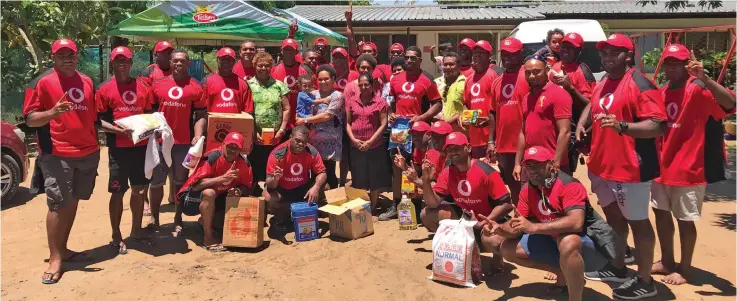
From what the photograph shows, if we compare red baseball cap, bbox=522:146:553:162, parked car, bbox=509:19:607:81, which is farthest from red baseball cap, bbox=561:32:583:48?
parked car, bbox=509:19:607:81

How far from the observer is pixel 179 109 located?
6145 millimetres

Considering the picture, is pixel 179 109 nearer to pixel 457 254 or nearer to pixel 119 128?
pixel 119 128

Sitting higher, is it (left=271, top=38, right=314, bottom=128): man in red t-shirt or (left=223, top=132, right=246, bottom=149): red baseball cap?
(left=271, top=38, right=314, bottom=128): man in red t-shirt

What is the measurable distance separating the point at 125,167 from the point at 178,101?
35.1 inches

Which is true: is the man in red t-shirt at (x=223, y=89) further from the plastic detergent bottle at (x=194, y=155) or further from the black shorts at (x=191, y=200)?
the black shorts at (x=191, y=200)

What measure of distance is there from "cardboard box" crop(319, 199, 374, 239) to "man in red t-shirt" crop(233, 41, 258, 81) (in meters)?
2.03

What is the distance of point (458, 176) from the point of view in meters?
4.99

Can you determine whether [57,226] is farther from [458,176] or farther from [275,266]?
[458,176]

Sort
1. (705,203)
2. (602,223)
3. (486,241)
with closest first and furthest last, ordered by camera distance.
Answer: (602,223) → (486,241) → (705,203)

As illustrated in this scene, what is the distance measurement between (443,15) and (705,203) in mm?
14593

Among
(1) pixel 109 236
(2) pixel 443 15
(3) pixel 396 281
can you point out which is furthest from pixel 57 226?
(2) pixel 443 15

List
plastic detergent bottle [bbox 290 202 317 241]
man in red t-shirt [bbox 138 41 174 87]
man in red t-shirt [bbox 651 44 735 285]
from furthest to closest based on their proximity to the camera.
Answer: man in red t-shirt [bbox 138 41 174 87]
plastic detergent bottle [bbox 290 202 317 241]
man in red t-shirt [bbox 651 44 735 285]

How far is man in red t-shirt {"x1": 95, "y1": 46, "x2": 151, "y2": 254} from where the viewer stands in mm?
5652

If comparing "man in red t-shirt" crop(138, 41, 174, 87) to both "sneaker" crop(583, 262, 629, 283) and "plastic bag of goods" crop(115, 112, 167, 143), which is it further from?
"sneaker" crop(583, 262, 629, 283)
